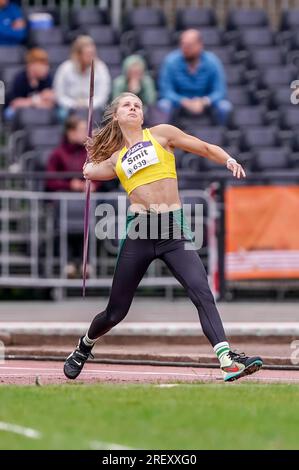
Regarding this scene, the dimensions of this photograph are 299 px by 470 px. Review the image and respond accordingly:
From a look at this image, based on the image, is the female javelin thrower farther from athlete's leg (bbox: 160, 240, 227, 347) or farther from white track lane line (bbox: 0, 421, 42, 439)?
white track lane line (bbox: 0, 421, 42, 439)

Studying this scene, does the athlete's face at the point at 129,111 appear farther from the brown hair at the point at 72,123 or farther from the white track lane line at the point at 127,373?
the brown hair at the point at 72,123

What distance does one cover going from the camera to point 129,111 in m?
11.7

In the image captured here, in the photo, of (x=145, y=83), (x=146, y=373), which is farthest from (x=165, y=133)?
(x=145, y=83)

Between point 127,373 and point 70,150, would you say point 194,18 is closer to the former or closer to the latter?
point 70,150

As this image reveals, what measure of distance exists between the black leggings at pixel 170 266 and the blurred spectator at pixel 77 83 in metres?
8.61

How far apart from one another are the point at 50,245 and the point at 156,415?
925 centimetres

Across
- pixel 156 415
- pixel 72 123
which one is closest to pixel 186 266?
pixel 156 415

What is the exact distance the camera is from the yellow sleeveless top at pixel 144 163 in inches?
457

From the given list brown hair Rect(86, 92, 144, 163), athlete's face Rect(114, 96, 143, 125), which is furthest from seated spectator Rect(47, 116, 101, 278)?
athlete's face Rect(114, 96, 143, 125)

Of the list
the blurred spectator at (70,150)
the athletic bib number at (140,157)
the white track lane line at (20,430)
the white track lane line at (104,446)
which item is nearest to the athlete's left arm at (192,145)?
the athletic bib number at (140,157)

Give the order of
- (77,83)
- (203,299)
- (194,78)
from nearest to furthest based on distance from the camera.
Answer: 1. (203,299)
2. (77,83)
3. (194,78)

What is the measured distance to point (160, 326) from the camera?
15594 millimetres

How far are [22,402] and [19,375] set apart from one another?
2.30 m

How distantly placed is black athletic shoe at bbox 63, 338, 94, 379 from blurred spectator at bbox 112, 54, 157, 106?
319 inches
